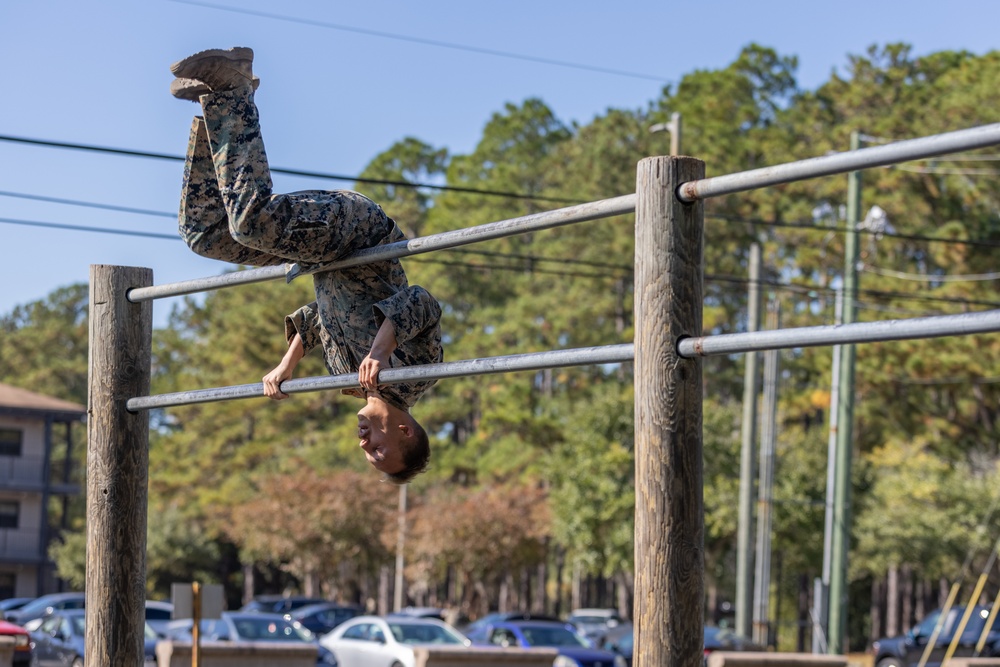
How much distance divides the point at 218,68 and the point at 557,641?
63.4 feet

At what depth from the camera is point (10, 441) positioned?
48.8 metres

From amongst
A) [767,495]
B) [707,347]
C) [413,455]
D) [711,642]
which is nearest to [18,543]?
[767,495]

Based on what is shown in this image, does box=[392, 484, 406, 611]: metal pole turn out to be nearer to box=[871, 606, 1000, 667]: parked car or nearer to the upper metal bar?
box=[871, 606, 1000, 667]: parked car

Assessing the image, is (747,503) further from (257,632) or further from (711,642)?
(257,632)

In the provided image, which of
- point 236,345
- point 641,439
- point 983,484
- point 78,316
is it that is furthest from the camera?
point 78,316

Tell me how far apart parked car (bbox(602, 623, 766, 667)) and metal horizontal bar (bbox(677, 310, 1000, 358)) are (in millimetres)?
18965

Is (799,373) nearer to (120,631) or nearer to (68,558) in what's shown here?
(68,558)

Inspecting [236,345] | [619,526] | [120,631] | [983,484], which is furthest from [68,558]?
[120,631]

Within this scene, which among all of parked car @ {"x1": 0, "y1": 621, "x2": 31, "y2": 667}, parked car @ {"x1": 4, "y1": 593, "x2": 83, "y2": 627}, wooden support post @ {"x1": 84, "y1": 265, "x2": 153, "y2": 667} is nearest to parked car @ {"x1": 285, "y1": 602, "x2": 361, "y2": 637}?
parked car @ {"x1": 4, "y1": 593, "x2": 83, "y2": 627}

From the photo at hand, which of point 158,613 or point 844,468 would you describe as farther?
point 158,613

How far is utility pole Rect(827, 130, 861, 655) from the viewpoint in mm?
20312

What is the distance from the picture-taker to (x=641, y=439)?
12.0ft

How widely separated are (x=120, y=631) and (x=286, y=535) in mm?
41807

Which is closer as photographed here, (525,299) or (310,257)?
(310,257)
